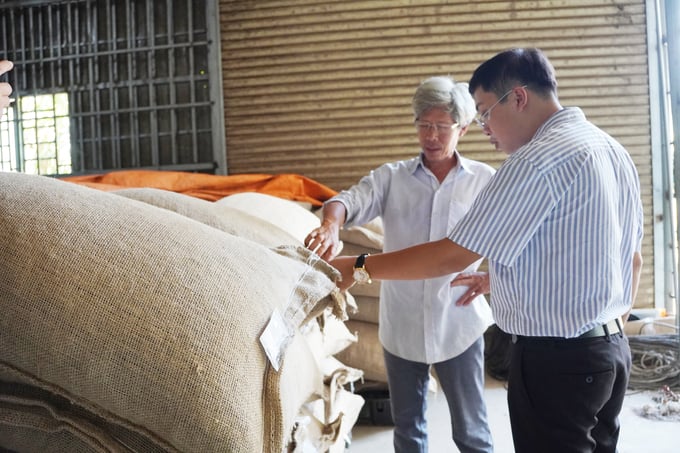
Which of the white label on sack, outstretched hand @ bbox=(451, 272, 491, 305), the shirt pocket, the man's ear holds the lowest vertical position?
outstretched hand @ bbox=(451, 272, 491, 305)

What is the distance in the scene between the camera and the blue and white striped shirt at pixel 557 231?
1373 mm

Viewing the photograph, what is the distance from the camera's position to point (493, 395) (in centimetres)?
379

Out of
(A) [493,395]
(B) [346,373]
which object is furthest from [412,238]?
(A) [493,395]

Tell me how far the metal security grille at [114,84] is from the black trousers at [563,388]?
357 centimetres

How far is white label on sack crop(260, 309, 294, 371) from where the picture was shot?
1.14m

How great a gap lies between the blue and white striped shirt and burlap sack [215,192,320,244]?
1169 mm

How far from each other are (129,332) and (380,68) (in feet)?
12.5

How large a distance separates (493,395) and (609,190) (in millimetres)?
2661

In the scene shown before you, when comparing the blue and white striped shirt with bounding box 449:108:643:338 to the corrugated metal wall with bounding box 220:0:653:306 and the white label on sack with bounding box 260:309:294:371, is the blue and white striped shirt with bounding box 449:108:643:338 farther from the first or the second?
the corrugated metal wall with bounding box 220:0:653:306

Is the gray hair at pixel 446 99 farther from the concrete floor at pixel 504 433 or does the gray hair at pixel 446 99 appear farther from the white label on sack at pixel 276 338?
the concrete floor at pixel 504 433

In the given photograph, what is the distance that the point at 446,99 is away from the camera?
7.32 feet

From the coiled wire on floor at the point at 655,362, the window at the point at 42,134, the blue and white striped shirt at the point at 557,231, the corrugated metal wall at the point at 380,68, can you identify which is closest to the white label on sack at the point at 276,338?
the blue and white striped shirt at the point at 557,231

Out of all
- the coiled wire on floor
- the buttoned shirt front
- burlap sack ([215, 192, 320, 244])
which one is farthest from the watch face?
the coiled wire on floor

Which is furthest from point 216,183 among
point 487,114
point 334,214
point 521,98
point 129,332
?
point 129,332
